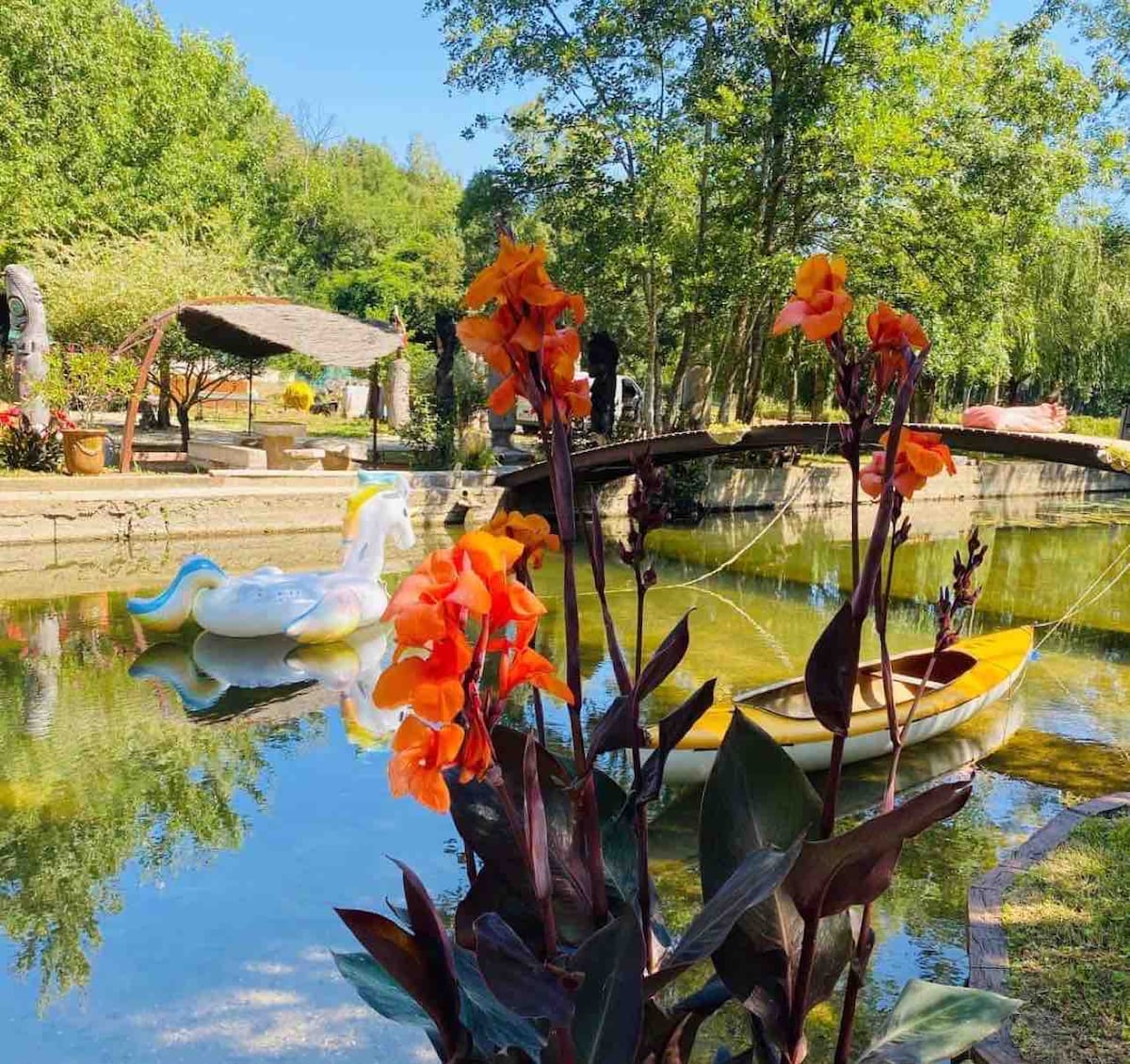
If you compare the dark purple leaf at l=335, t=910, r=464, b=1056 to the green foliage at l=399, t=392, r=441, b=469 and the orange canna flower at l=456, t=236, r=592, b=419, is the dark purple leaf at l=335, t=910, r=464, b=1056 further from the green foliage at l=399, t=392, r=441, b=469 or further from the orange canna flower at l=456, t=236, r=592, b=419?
the green foliage at l=399, t=392, r=441, b=469

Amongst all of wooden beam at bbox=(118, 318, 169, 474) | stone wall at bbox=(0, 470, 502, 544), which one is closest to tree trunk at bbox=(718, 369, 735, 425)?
stone wall at bbox=(0, 470, 502, 544)

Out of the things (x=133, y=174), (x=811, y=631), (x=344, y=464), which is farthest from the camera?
(x=133, y=174)

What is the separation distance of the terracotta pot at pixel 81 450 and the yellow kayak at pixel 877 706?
9.70 m

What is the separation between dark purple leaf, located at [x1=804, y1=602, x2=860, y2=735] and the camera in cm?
113

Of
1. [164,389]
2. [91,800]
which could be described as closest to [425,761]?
[91,800]

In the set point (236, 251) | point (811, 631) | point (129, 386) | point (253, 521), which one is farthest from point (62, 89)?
point (811, 631)

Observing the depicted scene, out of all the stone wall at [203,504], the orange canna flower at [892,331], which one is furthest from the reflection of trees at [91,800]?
the stone wall at [203,504]

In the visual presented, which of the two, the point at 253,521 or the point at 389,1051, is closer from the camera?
the point at 389,1051

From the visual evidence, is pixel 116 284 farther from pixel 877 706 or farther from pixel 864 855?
pixel 864 855

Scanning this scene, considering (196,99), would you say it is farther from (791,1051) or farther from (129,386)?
(791,1051)

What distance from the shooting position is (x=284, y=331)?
1448cm

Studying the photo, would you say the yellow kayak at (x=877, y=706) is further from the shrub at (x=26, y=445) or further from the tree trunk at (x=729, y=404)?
the tree trunk at (x=729, y=404)

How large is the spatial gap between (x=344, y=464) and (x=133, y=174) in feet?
30.7

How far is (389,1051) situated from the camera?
3.44m
